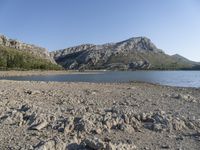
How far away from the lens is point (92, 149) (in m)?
12.1

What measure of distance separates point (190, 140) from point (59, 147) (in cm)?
579

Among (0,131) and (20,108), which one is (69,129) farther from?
(20,108)

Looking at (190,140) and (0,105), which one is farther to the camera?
(0,105)

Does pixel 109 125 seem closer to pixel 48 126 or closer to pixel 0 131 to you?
pixel 48 126

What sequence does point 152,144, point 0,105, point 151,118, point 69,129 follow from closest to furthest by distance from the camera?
point 152,144, point 69,129, point 151,118, point 0,105

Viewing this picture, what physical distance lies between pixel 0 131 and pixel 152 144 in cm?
720

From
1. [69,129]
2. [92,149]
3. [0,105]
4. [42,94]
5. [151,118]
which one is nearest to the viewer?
[92,149]

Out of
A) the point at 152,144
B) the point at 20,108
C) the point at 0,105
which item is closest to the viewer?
the point at 152,144

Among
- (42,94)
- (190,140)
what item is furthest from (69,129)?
(42,94)

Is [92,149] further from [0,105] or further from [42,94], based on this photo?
[42,94]

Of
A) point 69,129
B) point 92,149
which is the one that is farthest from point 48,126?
point 92,149

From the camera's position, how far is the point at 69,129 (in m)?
15.0

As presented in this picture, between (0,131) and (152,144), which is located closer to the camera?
(152,144)

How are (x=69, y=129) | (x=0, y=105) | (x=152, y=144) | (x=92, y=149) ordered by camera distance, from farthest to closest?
(x=0, y=105)
(x=69, y=129)
(x=152, y=144)
(x=92, y=149)
